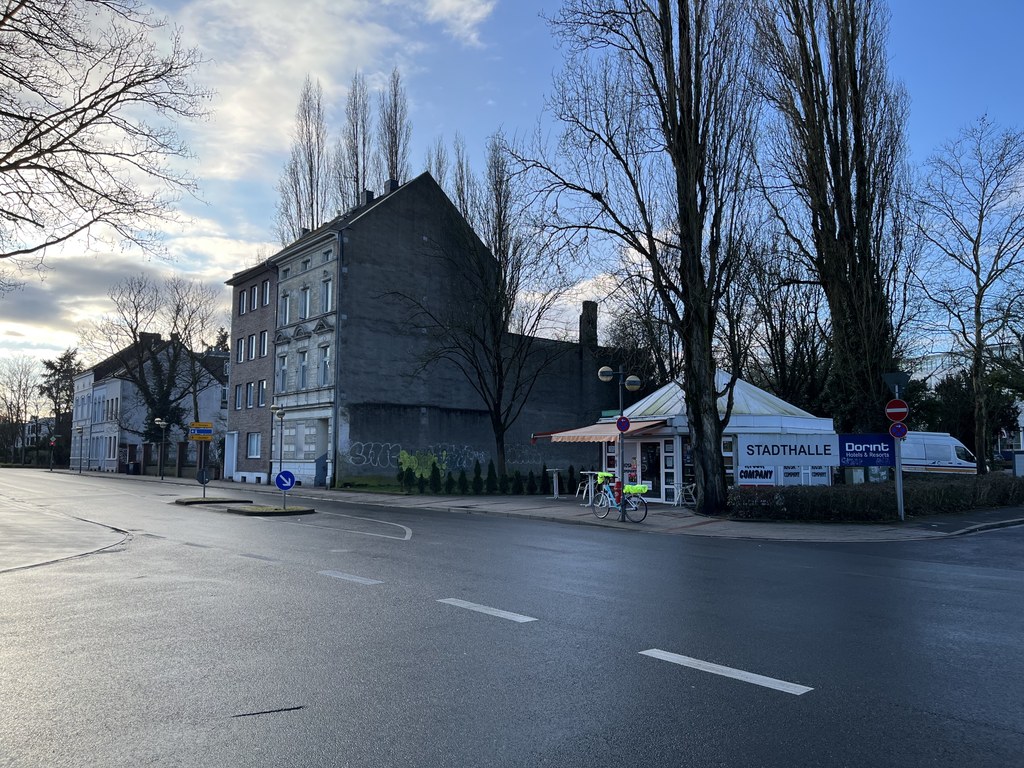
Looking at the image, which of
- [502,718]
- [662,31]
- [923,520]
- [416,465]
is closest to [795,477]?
[923,520]

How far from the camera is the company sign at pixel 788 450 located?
26.1 meters

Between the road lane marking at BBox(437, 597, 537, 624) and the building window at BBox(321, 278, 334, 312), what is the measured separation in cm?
3478

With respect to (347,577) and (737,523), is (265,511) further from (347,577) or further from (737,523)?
(737,523)

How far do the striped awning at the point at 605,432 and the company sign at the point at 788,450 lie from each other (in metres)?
2.93

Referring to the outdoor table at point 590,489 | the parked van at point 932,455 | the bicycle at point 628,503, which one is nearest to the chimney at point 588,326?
the parked van at point 932,455

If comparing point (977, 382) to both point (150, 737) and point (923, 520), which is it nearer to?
point (923, 520)

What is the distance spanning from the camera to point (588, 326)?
164 feet

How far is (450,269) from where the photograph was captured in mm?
43938

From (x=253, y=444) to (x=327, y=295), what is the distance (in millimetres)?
11917

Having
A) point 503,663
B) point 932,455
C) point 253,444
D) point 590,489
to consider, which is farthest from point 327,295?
point 503,663

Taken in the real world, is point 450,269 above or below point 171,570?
above

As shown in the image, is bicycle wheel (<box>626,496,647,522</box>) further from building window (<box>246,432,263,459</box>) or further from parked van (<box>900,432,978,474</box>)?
building window (<box>246,432,263,459</box>)

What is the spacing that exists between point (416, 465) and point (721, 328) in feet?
57.2

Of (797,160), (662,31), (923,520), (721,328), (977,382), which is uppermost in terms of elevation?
(662,31)
